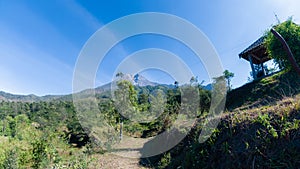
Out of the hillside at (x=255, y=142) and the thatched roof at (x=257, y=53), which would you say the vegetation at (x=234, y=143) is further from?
the thatched roof at (x=257, y=53)

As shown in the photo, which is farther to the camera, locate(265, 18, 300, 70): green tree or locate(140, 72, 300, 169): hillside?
locate(265, 18, 300, 70): green tree

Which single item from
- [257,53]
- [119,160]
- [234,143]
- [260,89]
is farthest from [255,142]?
[257,53]

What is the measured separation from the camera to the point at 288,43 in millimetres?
8117

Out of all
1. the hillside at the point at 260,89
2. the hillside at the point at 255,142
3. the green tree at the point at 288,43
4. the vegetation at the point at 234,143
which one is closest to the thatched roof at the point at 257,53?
the hillside at the point at 260,89

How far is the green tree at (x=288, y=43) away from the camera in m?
7.88

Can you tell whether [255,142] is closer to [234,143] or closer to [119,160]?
[234,143]

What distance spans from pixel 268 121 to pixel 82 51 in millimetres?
5440

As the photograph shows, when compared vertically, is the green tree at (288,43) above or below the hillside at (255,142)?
above

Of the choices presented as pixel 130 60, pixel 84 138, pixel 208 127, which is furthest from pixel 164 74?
pixel 84 138

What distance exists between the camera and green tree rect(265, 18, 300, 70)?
25.8ft

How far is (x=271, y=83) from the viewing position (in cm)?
917

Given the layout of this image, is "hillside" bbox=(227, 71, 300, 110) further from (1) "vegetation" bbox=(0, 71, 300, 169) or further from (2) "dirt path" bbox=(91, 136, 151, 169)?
(2) "dirt path" bbox=(91, 136, 151, 169)

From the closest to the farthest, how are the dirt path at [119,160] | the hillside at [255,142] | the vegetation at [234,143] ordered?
the hillside at [255,142]
the vegetation at [234,143]
the dirt path at [119,160]

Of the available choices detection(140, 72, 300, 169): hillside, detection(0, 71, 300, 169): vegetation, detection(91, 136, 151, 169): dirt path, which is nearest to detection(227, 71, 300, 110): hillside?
detection(0, 71, 300, 169): vegetation
